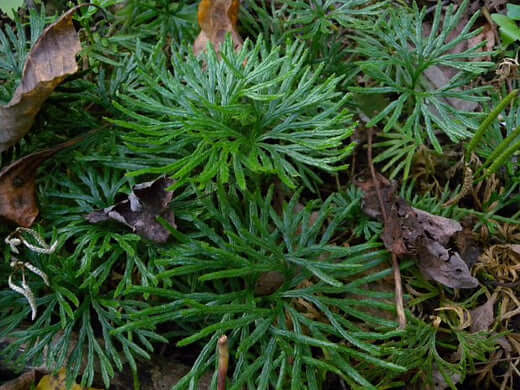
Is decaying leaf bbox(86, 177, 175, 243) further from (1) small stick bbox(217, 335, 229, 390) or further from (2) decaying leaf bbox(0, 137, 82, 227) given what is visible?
(1) small stick bbox(217, 335, 229, 390)

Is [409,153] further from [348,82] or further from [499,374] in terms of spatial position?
[499,374]

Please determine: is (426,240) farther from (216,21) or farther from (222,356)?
(216,21)

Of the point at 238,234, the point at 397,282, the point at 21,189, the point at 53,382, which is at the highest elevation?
the point at 21,189

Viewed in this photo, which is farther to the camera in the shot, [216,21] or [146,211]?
[216,21]

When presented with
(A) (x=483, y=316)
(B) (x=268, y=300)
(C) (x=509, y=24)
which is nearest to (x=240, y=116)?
(B) (x=268, y=300)

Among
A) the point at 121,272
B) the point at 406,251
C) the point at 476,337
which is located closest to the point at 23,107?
the point at 121,272

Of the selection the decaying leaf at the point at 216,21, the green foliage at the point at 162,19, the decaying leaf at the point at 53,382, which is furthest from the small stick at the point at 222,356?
the green foliage at the point at 162,19
